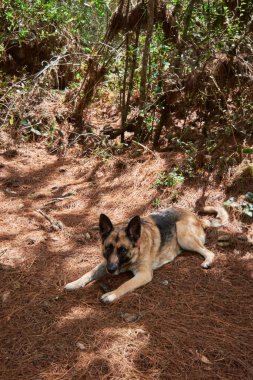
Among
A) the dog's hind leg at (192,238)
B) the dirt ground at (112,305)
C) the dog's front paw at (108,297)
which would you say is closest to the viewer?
the dirt ground at (112,305)

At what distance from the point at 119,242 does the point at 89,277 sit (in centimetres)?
60

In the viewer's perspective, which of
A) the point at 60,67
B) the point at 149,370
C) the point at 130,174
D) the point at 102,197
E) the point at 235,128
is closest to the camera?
the point at 149,370

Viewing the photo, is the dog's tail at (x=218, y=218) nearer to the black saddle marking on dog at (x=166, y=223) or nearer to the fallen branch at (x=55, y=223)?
the black saddle marking on dog at (x=166, y=223)

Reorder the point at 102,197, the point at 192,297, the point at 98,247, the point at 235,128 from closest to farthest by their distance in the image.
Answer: the point at 192,297
the point at 98,247
the point at 235,128
the point at 102,197

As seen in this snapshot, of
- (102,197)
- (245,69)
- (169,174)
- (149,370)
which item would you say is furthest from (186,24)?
(149,370)

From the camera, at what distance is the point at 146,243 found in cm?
491

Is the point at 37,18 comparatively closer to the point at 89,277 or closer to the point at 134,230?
the point at 134,230

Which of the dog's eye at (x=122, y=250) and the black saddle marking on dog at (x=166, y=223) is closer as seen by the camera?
the dog's eye at (x=122, y=250)

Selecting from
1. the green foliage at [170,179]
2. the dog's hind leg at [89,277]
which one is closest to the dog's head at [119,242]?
the dog's hind leg at [89,277]

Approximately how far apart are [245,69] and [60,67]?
19.4 feet

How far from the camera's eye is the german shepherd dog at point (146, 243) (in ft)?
14.3

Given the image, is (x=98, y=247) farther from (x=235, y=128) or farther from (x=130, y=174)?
(x=235, y=128)

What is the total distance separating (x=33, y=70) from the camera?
35.4 feet

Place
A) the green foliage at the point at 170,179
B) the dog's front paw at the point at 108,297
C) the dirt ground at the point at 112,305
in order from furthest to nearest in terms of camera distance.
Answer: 1. the green foliage at the point at 170,179
2. the dog's front paw at the point at 108,297
3. the dirt ground at the point at 112,305
